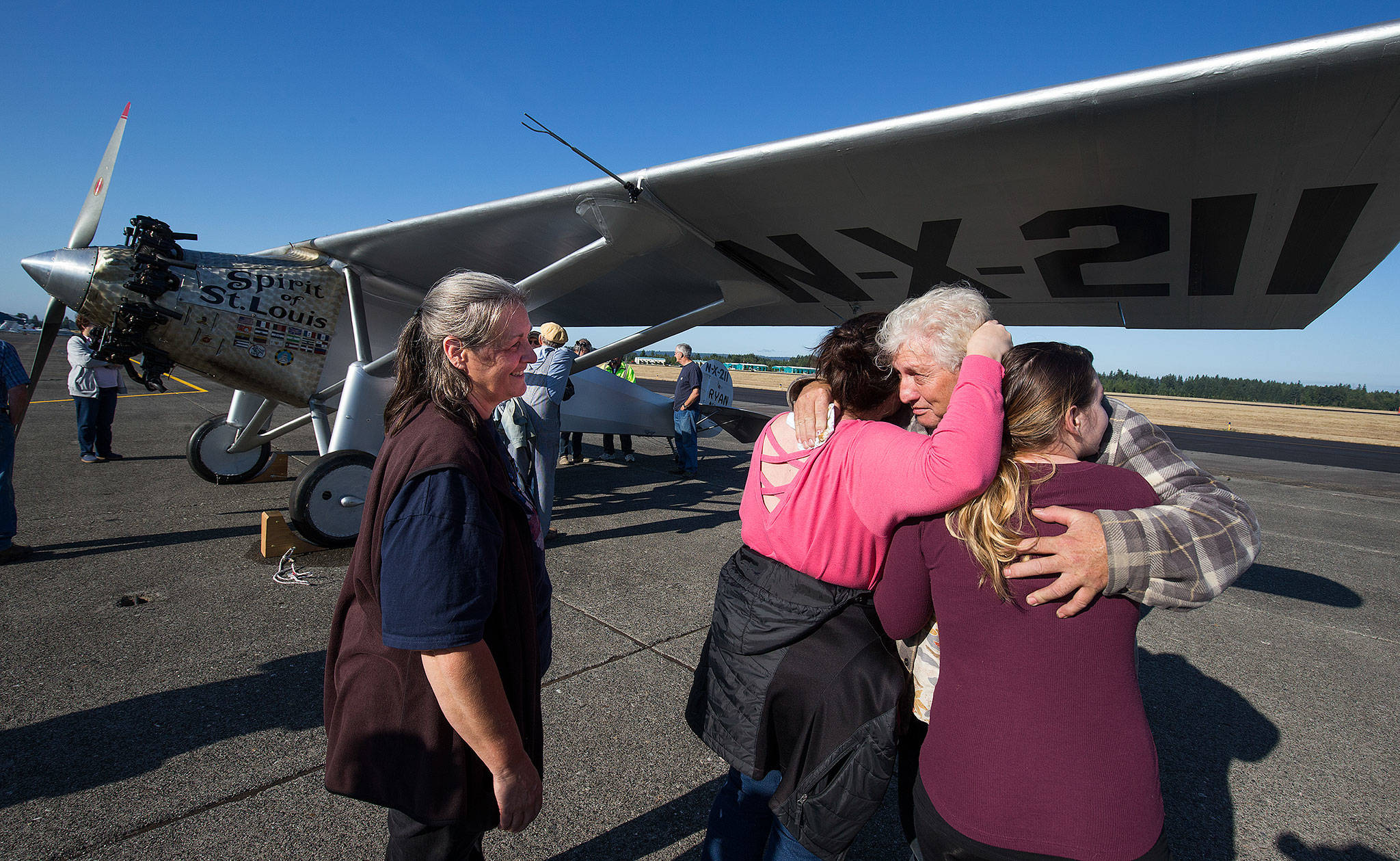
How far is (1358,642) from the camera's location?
391 centimetres

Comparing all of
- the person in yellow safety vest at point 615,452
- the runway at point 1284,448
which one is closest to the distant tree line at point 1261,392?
the runway at point 1284,448

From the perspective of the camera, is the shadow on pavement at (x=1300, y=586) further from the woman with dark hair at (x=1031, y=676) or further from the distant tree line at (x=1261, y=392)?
the distant tree line at (x=1261, y=392)

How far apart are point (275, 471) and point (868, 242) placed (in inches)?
275

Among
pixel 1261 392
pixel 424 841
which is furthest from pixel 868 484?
pixel 1261 392

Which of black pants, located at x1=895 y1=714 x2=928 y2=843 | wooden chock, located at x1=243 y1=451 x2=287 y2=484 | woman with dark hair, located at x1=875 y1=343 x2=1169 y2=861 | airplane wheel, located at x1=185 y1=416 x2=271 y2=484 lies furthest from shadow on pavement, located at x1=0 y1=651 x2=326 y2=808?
wooden chock, located at x1=243 y1=451 x2=287 y2=484

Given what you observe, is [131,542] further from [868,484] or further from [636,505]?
[868,484]

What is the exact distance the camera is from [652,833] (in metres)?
2.05

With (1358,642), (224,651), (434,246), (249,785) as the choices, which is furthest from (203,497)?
(1358,642)

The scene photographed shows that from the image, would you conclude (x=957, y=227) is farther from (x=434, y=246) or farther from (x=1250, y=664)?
(x=434, y=246)

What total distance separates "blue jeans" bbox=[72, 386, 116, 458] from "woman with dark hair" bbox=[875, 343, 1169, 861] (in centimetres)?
1000

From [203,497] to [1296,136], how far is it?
824 centimetres

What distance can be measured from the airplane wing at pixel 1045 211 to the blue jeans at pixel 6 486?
2.40 meters

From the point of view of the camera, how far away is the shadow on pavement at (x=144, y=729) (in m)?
2.17

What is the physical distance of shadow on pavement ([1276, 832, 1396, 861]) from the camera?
6.75 feet
